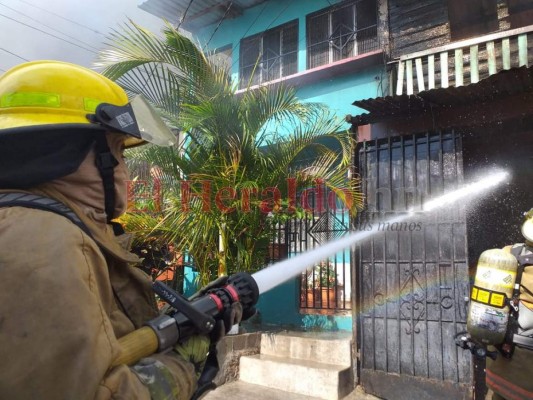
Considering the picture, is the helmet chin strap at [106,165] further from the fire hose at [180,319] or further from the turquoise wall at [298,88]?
the turquoise wall at [298,88]

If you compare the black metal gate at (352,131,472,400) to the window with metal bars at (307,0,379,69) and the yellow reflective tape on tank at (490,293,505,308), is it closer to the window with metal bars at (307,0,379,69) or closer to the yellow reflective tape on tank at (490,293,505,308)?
the yellow reflective tape on tank at (490,293,505,308)

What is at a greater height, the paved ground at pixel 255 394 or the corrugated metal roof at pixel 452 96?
the corrugated metal roof at pixel 452 96

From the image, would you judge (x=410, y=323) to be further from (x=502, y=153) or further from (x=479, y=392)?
(x=502, y=153)

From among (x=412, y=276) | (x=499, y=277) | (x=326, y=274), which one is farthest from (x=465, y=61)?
(x=499, y=277)

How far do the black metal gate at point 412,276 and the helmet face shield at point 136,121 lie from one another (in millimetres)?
3666

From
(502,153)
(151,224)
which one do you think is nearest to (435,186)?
(502,153)

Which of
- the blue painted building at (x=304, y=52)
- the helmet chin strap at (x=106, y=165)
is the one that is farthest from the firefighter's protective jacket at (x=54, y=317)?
the blue painted building at (x=304, y=52)

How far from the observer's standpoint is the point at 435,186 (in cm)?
477

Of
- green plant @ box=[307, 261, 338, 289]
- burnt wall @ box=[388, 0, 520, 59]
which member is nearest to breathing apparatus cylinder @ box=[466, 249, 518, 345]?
green plant @ box=[307, 261, 338, 289]

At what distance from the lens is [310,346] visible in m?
5.09

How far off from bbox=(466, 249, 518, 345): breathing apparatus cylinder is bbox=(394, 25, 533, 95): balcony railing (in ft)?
12.6

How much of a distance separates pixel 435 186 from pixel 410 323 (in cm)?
160

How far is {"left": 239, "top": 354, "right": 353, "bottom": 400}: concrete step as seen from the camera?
4.54 m

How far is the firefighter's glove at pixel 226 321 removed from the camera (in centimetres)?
136
